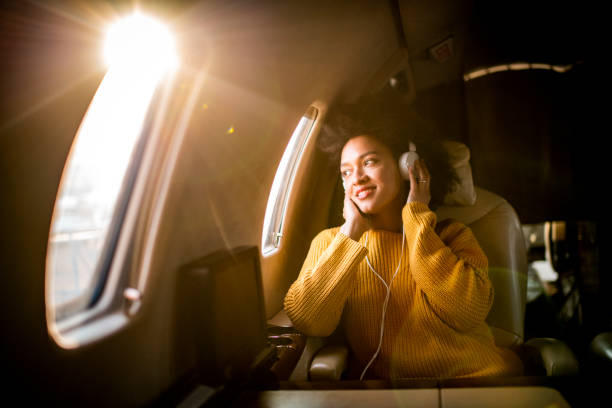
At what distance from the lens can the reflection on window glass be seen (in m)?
0.71

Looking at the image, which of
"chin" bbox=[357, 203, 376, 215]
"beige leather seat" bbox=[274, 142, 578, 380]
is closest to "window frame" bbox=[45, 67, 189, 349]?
"beige leather seat" bbox=[274, 142, 578, 380]

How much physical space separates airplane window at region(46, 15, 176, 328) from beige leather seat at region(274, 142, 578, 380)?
899mm

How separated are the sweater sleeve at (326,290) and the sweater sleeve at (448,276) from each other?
24cm

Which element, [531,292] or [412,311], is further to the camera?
[531,292]

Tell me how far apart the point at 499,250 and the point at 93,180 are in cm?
175

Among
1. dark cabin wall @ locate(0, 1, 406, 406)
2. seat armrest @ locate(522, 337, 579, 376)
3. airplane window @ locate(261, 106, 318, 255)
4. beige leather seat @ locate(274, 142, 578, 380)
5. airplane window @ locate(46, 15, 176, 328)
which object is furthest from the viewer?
airplane window @ locate(261, 106, 318, 255)

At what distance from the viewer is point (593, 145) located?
281cm

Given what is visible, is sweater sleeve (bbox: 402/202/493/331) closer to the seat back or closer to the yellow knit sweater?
the yellow knit sweater

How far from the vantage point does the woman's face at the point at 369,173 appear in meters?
1.62

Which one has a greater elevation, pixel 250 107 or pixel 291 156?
pixel 250 107

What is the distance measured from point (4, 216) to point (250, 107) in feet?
2.62

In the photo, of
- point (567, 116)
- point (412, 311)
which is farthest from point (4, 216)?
point (567, 116)

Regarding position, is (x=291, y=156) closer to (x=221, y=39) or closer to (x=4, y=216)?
(x=221, y=39)

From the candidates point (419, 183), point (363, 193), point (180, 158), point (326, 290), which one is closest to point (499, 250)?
point (419, 183)
